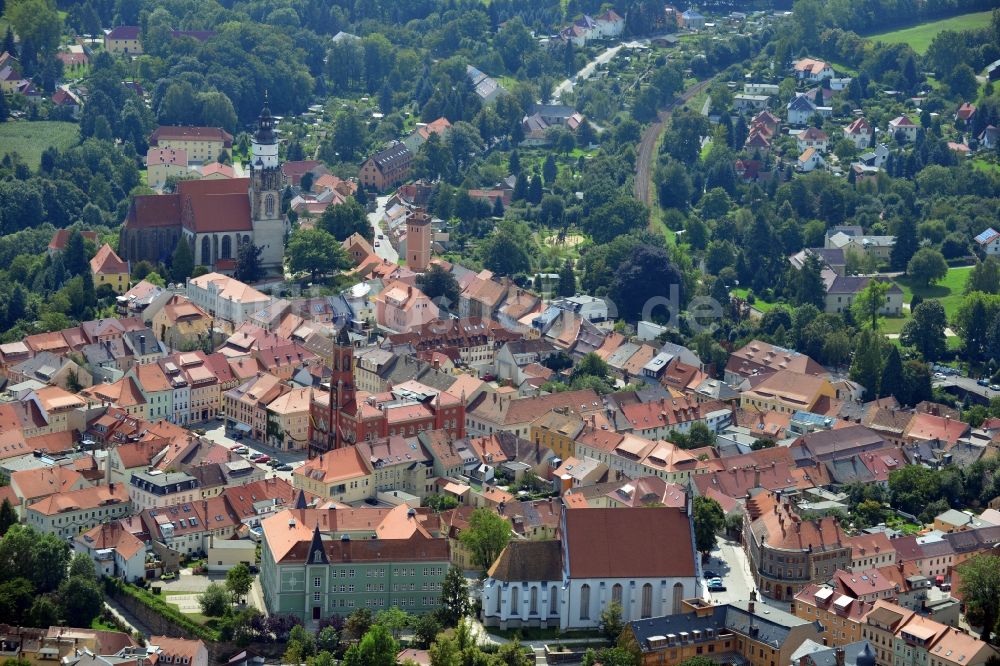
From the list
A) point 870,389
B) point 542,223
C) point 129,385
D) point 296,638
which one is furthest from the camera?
point 542,223

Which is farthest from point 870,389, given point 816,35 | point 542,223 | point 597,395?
point 816,35

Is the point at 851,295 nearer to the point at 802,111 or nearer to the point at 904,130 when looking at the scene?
the point at 904,130

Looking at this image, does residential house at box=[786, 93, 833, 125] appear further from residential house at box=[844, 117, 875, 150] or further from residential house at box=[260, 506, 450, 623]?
residential house at box=[260, 506, 450, 623]

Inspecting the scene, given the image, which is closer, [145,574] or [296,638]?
[296,638]

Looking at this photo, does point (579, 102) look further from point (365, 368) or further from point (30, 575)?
point (30, 575)

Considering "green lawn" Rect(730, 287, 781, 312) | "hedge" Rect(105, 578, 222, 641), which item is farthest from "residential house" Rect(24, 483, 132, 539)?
"green lawn" Rect(730, 287, 781, 312)

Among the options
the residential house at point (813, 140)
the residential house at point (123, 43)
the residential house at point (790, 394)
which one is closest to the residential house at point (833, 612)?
the residential house at point (790, 394)
